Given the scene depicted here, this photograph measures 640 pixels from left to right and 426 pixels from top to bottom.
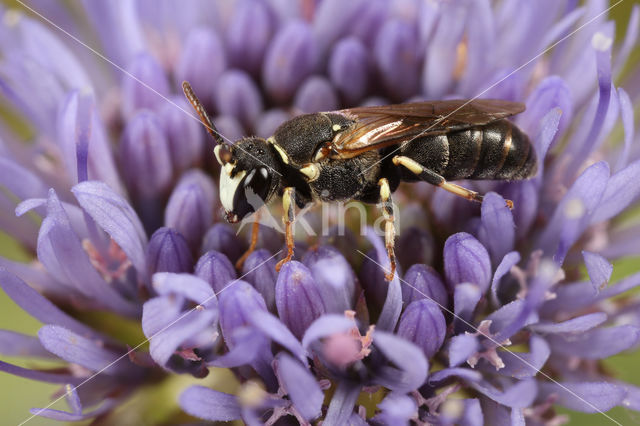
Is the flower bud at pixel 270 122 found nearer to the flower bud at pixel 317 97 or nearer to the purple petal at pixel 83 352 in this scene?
the flower bud at pixel 317 97

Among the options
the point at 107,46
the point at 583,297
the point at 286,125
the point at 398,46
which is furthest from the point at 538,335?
the point at 107,46

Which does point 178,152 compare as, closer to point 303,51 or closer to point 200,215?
point 200,215

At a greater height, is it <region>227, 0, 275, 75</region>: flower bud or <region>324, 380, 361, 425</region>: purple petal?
<region>227, 0, 275, 75</region>: flower bud

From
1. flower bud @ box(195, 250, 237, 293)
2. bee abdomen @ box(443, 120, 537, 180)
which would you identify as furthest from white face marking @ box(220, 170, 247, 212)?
bee abdomen @ box(443, 120, 537, 180)

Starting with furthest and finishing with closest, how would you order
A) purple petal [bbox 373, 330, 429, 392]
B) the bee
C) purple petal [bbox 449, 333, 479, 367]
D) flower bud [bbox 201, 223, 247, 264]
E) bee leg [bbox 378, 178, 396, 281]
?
flower bud [bbox 201, 223, 247, 264] → the bee → bee leg [bbox 378, 178, 396, 281] → purple petal [bbox 449, 333, 479, 367] → purple petal [bbox 373, 330, 429, 392]

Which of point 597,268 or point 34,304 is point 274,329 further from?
point 597,268

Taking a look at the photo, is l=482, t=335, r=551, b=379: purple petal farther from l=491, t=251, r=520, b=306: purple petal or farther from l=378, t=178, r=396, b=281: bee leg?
l=378, t=178, r=396, b=281: bee leg
